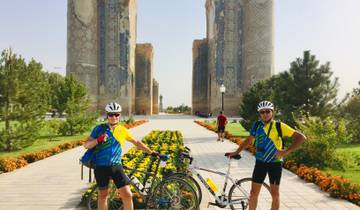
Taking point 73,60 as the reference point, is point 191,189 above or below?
below

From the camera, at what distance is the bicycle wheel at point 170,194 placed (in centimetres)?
523

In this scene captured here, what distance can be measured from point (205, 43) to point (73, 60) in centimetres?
2126

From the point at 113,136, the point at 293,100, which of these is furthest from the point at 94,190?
the point at 293,100

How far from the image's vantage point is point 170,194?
5.28 meters

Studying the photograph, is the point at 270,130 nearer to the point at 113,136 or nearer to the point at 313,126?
the point at 113,136

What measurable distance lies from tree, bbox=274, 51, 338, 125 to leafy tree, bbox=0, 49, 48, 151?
10.3 metres

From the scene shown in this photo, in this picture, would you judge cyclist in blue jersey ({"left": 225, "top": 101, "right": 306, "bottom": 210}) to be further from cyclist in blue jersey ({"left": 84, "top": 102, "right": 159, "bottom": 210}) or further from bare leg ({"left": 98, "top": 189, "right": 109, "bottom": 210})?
bare leg ({"left": 98, "top": 189, "right": 109, "bottom": 210})

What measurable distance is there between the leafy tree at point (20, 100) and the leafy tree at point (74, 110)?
653cm

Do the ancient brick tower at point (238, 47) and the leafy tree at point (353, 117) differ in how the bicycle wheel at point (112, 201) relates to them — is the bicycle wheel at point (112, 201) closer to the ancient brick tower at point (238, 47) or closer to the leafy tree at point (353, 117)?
the leafy tree at point (353, 117)

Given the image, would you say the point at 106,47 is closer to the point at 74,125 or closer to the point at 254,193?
the point at 74,125

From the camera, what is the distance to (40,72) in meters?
15.4

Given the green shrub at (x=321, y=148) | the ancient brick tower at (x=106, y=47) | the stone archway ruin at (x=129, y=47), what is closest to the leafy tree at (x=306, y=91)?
the green shrub at (x=321, y=148)

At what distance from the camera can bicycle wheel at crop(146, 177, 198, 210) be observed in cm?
523

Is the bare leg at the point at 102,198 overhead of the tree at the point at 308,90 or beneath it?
beneath
